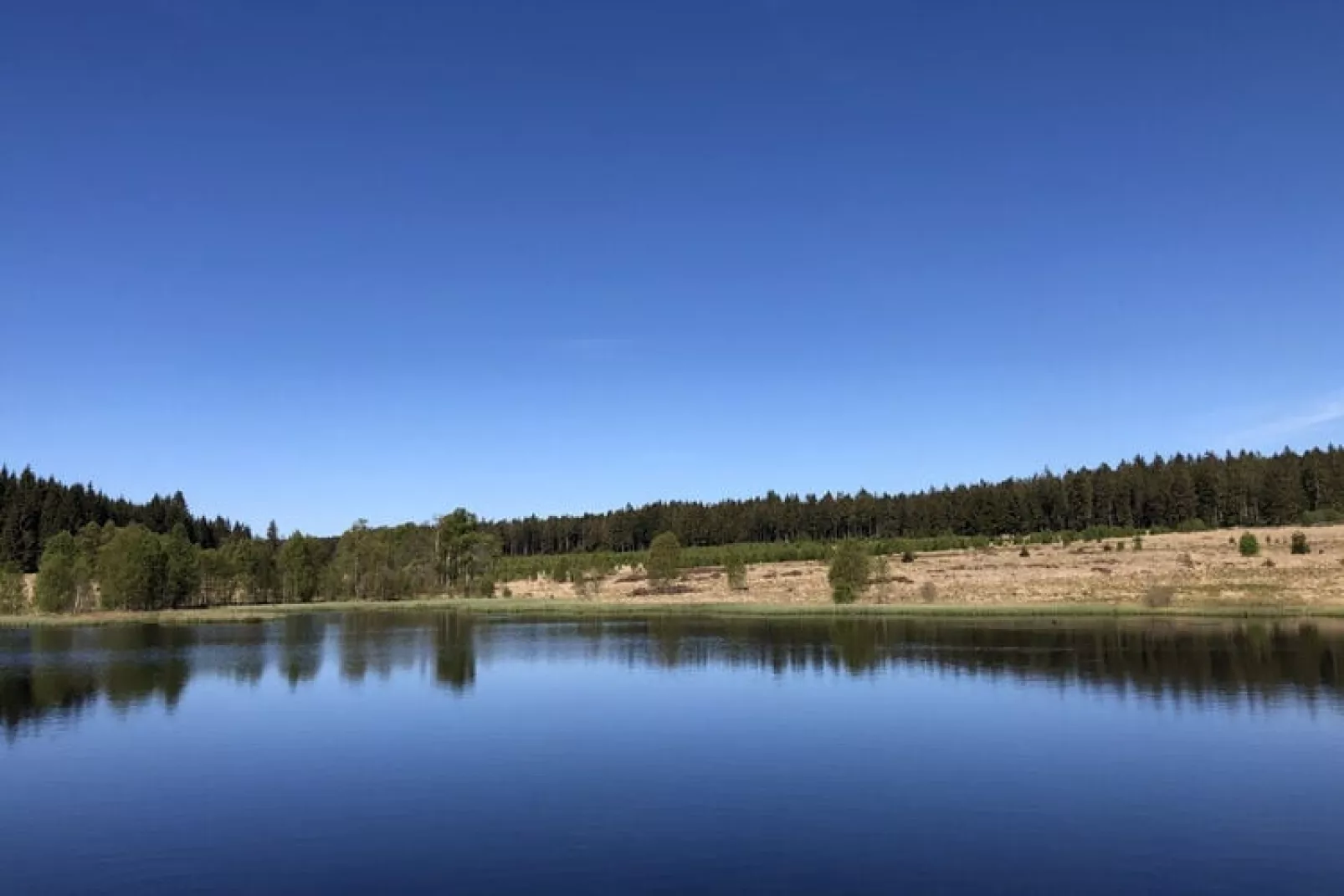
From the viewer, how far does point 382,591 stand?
438 feet

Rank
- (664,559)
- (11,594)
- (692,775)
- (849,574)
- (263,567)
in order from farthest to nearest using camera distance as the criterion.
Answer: (263,567) < (664,559) < (11,594) < (849,574) < (692,775)

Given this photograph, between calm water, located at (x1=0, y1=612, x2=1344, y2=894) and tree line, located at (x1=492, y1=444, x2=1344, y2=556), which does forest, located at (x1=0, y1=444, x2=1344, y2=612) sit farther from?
calm water, located at (x1=0, y1=612, x2=1344, y2=894)

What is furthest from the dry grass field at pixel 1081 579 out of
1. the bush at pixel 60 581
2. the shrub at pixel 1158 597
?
the bush at pixel 60 581

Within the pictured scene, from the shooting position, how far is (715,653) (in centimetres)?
5638

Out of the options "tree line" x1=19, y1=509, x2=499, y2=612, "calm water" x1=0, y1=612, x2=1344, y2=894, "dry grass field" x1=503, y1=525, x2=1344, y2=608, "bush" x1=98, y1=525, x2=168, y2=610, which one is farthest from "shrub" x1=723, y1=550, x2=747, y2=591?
"bush" x1=98, y1=525, x2=168, y2=610

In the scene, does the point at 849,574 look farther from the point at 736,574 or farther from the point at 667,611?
the point at 736,574

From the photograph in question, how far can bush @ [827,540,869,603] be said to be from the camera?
85000mm

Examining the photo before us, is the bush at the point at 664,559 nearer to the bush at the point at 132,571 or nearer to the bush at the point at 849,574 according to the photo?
the bush at the point at 849,574

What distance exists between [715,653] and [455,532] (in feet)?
272

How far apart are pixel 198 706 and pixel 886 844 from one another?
30629mm

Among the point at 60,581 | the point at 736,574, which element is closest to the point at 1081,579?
the point at 736,574

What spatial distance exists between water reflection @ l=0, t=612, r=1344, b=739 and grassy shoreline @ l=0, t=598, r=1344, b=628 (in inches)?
183

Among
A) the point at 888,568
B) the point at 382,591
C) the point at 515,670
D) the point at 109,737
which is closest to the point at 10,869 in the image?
the point at 109,737

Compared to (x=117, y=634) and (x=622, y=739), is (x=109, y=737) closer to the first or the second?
(x=622, y=739)
